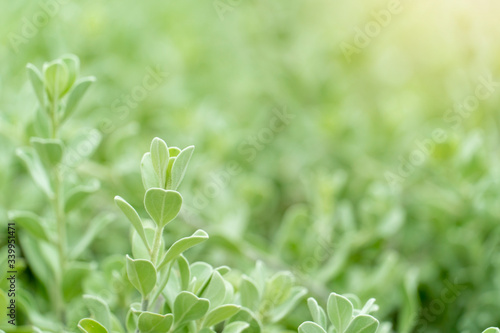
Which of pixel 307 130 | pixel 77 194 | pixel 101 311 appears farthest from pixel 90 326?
pixel 307 130

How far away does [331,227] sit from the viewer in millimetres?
1021

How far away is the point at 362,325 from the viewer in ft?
1.88

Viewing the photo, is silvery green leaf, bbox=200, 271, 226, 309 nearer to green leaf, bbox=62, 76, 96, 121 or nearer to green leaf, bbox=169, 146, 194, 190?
green leaf, bbox=169, 146, 194, 190

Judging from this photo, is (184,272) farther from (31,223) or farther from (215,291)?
(31,223)

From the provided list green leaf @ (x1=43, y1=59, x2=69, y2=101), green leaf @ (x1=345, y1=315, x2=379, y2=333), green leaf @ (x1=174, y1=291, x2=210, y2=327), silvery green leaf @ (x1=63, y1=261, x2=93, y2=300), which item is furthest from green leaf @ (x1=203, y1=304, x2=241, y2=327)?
green leaf @ (x1=43, y1=59, x2=69, y2=101)

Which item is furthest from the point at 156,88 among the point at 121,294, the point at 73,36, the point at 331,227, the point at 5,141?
the point at 121,294

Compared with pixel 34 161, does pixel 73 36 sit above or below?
above

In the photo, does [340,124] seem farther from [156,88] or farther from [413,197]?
[156,88]

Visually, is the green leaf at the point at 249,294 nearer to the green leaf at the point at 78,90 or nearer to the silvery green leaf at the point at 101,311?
the silvery green leaf at the point at 101,311

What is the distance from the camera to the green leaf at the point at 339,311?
1.90 ft

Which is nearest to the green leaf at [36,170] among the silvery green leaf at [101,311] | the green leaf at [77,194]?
the green leaf at [77,194]

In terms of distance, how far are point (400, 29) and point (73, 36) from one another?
989 mm

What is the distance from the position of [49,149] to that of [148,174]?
22 centimetres

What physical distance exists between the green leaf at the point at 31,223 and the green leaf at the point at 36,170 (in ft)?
0.13
